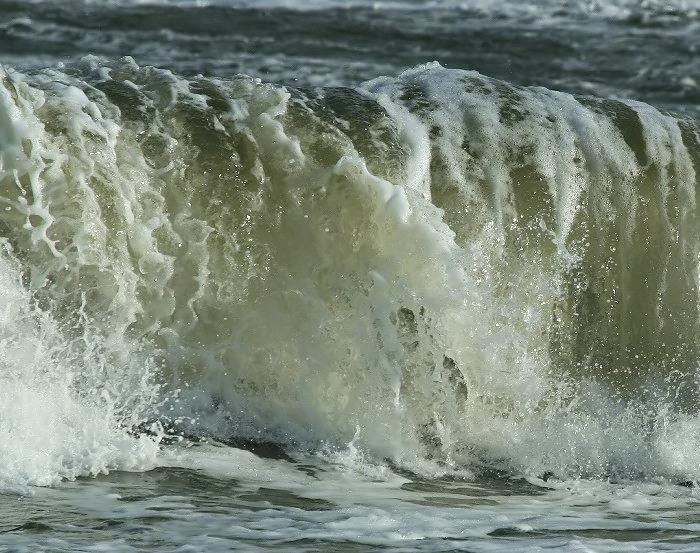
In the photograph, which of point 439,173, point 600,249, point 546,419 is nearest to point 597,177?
point 600,249

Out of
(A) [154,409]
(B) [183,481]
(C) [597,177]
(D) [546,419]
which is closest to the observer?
(B) [183,481]

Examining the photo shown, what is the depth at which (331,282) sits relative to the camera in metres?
4.34

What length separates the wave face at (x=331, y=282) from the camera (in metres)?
4.04

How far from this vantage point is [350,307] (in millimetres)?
4293

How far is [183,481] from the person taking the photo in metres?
3.66

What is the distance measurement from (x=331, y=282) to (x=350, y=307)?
4.9 inches

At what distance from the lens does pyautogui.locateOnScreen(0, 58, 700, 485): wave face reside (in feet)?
13.3

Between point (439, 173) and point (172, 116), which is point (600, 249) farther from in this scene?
point (172, 116)

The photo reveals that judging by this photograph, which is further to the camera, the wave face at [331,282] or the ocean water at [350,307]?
the wave face at [331,282]

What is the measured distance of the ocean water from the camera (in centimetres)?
371

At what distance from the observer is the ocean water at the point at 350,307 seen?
12.2 ft

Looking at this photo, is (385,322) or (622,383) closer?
(385,322)

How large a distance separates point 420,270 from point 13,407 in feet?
4.87

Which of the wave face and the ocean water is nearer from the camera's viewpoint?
the ocean water
